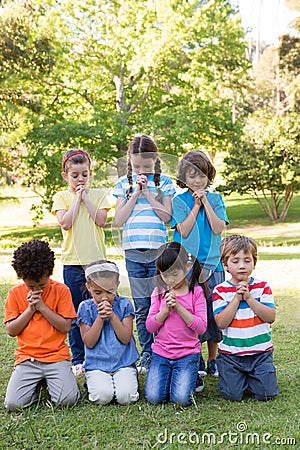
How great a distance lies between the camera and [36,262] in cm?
347

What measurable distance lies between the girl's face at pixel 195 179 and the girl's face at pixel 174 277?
48 cm

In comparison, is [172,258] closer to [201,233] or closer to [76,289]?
[201,233]

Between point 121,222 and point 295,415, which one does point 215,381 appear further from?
point 121,222

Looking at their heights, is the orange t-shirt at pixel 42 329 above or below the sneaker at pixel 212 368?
above

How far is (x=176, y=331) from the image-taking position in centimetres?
366

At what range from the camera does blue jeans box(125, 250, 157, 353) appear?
3.44 meters

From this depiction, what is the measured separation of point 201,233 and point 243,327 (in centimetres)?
63

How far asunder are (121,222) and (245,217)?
18.9m

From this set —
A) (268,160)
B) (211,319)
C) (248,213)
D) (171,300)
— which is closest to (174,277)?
(171,300)

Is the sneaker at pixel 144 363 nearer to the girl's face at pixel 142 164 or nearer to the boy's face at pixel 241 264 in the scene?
the boy's face at pixel 241 264

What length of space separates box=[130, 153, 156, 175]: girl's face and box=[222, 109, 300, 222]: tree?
16446mm

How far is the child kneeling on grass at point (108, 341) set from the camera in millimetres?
3490

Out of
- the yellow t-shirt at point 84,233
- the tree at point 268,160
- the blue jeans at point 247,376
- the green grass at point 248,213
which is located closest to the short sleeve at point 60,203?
the yellow t-shirt at point 84,233

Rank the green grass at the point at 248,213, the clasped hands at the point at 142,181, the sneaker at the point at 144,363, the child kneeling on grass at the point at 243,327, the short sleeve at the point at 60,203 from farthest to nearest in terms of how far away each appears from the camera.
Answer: the green grass at the point at 248,213 → the sneaker at the point at 144,363 → the short sleeve at the point at 60,203 → the child kneeling on grass at the point at 243,327 → the clasped hands at the point at 142,181
